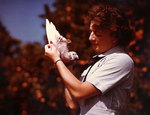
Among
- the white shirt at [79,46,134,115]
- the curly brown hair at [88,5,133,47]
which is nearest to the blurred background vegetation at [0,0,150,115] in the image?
the curly brown hair at [88,5,133,47]

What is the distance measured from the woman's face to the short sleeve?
124mm

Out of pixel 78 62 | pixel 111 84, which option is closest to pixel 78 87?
pixel 111 84

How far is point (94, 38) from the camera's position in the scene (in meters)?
1.07

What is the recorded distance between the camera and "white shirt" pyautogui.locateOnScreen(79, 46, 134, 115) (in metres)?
0.94

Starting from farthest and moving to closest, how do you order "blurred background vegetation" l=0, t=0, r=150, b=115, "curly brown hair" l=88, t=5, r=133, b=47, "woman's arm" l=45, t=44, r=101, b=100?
"blurred background vegetation" l=0, t=0, r=150, b=115, "curly brown hair" l=88, t=5, r=133, b=47, "woman's arm" l=45, t=44, r=101, b=100

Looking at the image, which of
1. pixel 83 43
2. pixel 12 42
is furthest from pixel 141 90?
pixel 12 42

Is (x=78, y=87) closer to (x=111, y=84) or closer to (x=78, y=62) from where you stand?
(x=111, y=84)

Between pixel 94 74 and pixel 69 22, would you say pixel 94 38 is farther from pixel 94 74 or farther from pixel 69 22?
pixel 69 22

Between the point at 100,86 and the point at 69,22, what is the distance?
2148mm

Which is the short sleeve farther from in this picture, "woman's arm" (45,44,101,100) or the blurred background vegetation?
the blurred background vegetation

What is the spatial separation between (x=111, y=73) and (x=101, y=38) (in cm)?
20

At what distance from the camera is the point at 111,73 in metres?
0.95

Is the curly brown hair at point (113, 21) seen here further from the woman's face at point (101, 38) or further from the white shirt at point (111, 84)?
the white shirt at point (111, 84)

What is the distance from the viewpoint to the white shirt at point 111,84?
94cm
